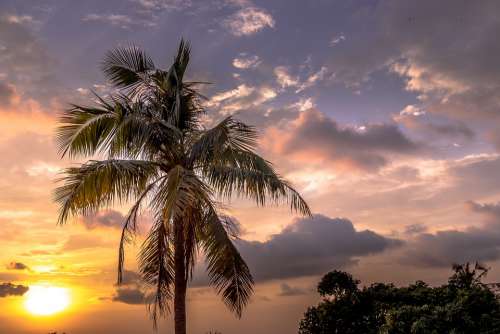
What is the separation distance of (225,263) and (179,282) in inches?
54.1

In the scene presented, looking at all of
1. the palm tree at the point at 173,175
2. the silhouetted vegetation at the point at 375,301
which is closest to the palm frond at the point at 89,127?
the palm tree at the point at 173,175

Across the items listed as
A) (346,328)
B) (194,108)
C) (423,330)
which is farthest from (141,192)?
(346,328)

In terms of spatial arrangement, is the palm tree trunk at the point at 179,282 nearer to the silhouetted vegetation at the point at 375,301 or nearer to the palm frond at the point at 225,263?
the palm frond at the point at 225,263

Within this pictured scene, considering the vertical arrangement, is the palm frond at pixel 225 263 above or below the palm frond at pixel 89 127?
below

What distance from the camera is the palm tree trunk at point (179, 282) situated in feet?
51.4

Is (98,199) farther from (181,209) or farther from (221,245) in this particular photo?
(221,245)

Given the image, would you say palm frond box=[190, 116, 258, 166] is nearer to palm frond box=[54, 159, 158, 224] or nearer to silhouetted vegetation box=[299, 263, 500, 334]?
palm frond box=[54, 159, 158, 224]

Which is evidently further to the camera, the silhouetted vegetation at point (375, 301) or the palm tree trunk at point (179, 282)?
the silhouetted vegetation at point (375, 301)

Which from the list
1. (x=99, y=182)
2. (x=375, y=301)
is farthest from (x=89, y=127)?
(x=375, y=301)

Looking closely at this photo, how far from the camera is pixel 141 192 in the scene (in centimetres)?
1664

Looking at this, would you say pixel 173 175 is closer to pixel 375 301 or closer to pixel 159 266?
pixel 159 266

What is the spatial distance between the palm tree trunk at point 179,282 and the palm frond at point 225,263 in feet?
2.08

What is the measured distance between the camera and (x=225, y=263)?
16219mm

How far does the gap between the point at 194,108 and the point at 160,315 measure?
6.60 m
